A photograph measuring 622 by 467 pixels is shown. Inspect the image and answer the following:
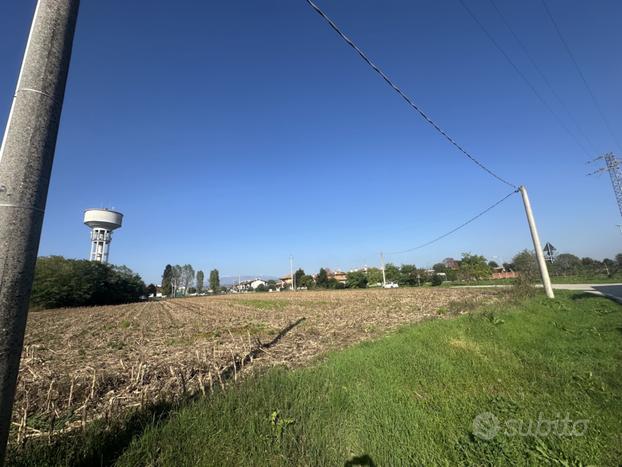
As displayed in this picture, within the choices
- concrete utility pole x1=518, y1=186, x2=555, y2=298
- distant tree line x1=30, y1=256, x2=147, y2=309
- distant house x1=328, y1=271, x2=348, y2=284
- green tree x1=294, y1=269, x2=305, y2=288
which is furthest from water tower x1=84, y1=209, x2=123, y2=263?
concrete utility pole x1=518, y1=186, x2=555, y2=298

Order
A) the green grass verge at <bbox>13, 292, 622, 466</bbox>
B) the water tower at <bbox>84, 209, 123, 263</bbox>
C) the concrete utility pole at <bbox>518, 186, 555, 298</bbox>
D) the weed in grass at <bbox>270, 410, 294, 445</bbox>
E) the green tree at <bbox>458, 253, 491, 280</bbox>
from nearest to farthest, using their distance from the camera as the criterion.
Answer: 1. the green grass verge at <bbox>13, 292, 622, 466</bbox>
2. the weed in grass at <bbox>270, 410, 294, 445</bbox>
3. the concrete utility pole at <bbox>518, 186, 555, 298</bbox>
4. the water tower at <bbox>84, 209, 123, 263</bbox>
5. the green tree at <bbox>458, 253, 491, 280</bbox>

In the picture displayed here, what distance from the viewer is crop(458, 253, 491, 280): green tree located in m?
84.1

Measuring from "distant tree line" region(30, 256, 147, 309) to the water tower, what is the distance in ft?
24.1

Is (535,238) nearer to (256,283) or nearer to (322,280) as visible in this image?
(322,280)

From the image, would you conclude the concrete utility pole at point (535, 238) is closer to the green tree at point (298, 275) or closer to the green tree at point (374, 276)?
the green tree at point (374, 276)

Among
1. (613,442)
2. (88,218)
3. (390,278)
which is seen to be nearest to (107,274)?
(88,218)

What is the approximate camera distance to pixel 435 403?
5.04 m

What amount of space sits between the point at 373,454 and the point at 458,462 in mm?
962

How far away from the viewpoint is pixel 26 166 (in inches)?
83.4

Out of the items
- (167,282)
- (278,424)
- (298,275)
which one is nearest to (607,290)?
(278,424)

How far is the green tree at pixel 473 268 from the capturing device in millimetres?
84125

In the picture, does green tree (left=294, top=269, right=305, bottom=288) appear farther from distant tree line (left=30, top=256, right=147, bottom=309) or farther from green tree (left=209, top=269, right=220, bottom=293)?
distant tree line (left=30, top=256, right=147, bottom=309)

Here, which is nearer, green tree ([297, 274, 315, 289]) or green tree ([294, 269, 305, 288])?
green tree ([297, 274, 315, 289])

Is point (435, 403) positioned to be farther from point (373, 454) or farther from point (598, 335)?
point (598, 335)
